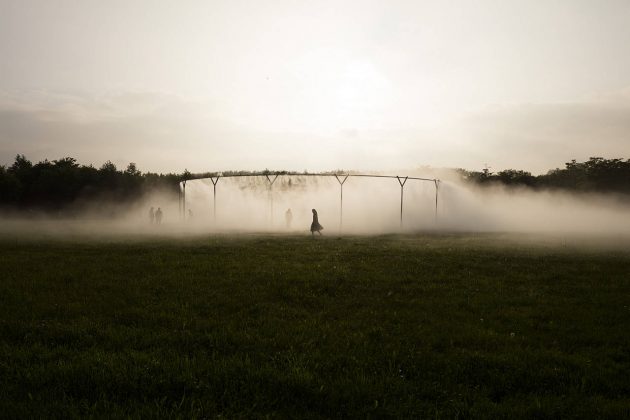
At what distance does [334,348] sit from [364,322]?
5.99 ft

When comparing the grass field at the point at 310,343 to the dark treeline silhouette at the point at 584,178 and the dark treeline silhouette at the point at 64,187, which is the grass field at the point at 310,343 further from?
the dark treeline silhouette at the point at 584,178

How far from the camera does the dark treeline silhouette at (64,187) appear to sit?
319ft

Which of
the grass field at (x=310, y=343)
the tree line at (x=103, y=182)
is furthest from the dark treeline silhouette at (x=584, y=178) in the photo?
the grass field at (x=310, y=343)

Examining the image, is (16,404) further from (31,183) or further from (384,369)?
(31,183)

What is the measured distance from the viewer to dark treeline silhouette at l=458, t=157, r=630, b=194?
9781 centimetres

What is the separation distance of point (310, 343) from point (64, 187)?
369ft

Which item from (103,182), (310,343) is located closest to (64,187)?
(103,182)

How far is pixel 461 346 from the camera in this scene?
7957 millimetres

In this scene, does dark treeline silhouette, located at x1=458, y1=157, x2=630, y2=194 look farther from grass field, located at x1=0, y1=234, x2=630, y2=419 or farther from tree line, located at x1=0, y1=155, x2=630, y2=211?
grass field, located at x1=0, y1=234, x2=630, y2=419

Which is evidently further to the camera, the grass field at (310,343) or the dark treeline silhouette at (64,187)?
the dark treeline silhouette at (64,187)

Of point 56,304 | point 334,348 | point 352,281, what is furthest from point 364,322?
point 56,304

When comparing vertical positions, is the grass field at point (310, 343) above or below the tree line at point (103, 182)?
below

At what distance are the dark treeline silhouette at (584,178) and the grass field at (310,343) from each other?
9901cm

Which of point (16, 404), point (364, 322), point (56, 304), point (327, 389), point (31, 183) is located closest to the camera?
point (16, 404)
